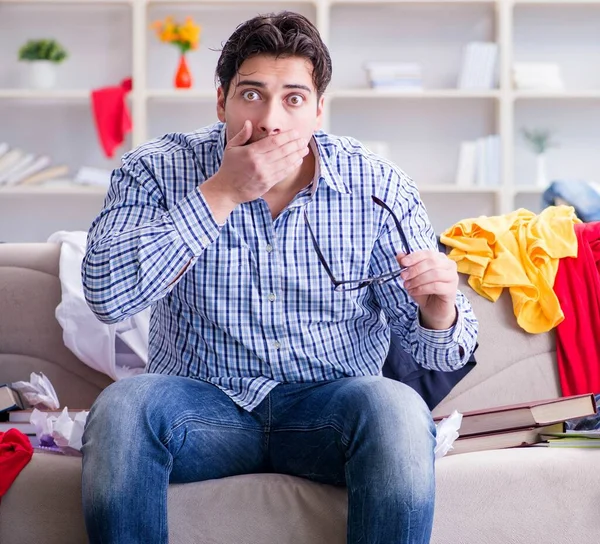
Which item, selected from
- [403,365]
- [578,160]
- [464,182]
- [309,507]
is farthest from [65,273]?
[578,160]

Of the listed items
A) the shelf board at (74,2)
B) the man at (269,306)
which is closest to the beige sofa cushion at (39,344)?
the man at (269,306)

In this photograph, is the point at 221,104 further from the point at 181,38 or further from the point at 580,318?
the point at 181,38

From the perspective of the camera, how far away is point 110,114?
14.3ft

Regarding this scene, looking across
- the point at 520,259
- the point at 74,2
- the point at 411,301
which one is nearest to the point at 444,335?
the point at 411,301

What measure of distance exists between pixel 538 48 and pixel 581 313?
2912 millimetres

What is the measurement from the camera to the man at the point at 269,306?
1262mm

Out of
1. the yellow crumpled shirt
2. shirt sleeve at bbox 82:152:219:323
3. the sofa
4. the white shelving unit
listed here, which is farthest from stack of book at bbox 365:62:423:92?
shirt sleeve at bbox 82:152:219:323

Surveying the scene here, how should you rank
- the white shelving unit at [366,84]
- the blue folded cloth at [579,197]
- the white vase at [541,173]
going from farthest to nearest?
1. the white shelving unit at [366,84]
2. the white vase at [541,173]
3. the blue folded cloth at [579,197]

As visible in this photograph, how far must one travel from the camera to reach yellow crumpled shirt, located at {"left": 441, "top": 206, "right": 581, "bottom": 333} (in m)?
2.01

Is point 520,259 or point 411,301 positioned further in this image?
point 520,259

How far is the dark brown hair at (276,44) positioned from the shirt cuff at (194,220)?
0.26 m

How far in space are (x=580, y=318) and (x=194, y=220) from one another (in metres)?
1.02

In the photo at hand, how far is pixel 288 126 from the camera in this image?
146 centimetres

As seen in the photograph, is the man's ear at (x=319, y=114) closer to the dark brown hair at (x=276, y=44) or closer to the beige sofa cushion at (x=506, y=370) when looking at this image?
the dark brown hair at (x=276, y=44)
